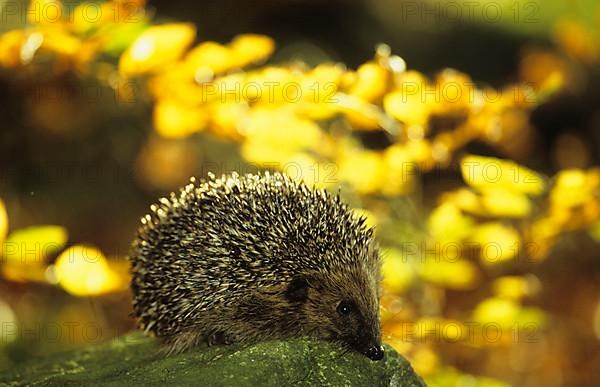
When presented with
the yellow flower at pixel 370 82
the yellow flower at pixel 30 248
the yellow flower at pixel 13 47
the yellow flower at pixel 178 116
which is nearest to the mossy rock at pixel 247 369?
the yellow flower at pixel 30 248

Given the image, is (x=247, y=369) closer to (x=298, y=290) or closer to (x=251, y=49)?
(x=298, y=290)

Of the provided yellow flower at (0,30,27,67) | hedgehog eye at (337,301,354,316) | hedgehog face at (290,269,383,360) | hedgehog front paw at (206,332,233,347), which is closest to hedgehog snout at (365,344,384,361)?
hedgehog face at (290,269,383,360)

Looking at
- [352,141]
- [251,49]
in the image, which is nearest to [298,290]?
[251,49]

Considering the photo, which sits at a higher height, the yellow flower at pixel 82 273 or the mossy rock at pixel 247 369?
the yellow flower at pixel 82 273

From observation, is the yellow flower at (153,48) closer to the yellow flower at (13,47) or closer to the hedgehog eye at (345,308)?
the yellow flower at (13,47)

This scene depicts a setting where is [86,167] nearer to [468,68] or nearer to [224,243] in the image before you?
[468,68]

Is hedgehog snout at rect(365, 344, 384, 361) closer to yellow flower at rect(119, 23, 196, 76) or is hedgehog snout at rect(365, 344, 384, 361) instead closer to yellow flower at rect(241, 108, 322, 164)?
yellow flower at rect(241, 108, 322, 164)
